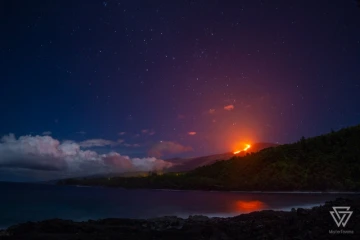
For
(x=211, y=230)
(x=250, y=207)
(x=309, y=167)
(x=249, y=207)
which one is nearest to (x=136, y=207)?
(x=249, y=207)

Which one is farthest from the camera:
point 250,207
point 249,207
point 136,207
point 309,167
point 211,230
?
point 309,167

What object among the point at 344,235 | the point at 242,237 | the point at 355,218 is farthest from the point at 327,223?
the point at 242,237

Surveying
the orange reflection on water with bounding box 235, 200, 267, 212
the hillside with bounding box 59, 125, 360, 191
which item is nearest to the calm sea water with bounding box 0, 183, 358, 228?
the orange reflection on water with bounding box 235, 200, 267, 212

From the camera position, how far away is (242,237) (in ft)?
61.9

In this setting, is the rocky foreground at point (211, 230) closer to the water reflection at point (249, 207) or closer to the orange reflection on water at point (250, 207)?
the water reflection at point (249, 207)

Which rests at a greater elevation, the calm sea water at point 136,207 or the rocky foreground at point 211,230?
the rocky foreground at point 211,230

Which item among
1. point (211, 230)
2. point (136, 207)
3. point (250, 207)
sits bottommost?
point (250, 207)

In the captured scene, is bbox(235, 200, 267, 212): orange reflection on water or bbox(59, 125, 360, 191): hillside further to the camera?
bbox(59, 125, 360, 191): hillside

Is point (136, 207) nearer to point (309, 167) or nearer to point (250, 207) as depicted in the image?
→ point (250, 207)

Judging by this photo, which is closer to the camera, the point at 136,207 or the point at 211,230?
the point at 211,230

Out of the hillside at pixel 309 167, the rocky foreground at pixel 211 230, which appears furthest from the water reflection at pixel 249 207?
the hillside at pixel 309 167

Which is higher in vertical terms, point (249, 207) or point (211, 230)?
point (211, 230)

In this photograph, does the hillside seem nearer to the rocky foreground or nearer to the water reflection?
the water reflection

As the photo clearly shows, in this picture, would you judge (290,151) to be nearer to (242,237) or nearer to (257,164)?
(257,164)
